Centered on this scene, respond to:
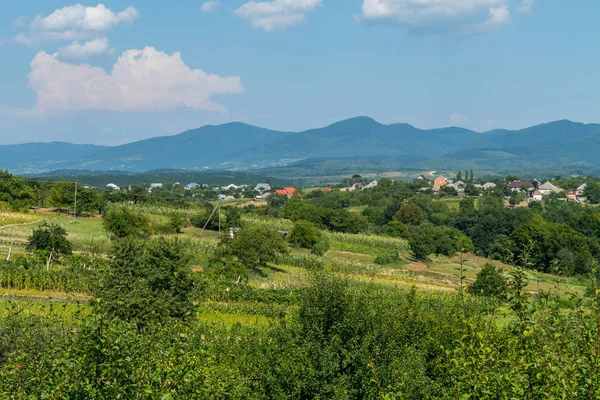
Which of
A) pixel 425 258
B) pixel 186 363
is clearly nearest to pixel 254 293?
pixel 186 363

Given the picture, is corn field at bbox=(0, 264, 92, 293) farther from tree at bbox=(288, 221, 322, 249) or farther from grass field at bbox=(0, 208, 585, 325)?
tree at bbox=(288, 221, 322, 249)

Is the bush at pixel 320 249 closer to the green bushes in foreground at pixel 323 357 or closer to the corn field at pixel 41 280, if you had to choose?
the corn field at pixel 41 280

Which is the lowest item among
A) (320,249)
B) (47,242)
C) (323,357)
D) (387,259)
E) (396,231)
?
(387,259)

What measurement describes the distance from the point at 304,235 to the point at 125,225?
17.9 meters

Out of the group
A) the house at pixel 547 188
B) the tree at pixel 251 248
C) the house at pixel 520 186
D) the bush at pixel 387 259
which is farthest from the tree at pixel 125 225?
the house at pixel 547 188

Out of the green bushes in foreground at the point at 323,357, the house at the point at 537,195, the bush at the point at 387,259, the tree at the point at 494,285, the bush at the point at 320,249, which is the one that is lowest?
the bush at the point at 387,259

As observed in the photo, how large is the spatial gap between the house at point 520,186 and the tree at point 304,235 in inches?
3842

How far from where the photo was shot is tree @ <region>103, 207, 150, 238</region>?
50000 mm

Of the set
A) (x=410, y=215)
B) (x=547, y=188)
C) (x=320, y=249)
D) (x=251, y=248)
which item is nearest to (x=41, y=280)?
(x=251, y=248)

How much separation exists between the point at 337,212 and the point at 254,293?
152 ft

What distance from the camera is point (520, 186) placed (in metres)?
152

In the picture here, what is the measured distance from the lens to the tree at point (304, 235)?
6081 cm

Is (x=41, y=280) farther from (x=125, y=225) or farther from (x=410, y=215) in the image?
(x=410, y=215)

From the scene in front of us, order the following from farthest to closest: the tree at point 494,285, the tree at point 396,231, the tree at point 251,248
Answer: the tree at point 396,231 < the tree at point 251,248 < the tree at point 494,285
